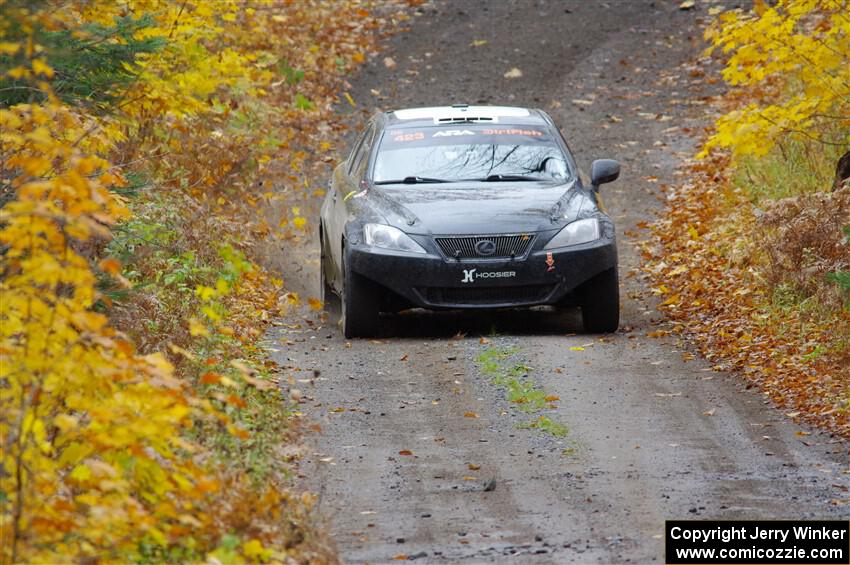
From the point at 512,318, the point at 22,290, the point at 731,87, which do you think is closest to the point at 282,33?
the point at 731,87

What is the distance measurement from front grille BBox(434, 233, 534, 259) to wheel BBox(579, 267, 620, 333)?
2.23 ft

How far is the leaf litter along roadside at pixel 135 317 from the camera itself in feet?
16.3

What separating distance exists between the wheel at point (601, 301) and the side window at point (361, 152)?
2.50 metres

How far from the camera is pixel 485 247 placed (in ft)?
35.1

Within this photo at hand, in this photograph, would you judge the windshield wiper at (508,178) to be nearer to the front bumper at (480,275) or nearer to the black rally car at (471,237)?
the black rally car at (471,237)

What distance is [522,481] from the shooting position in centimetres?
707

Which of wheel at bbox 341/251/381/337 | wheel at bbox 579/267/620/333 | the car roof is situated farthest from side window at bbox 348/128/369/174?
wheel at bbox 579/267/620/333

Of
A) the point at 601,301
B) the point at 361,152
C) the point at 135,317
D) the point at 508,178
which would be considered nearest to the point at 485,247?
the point at 601,301

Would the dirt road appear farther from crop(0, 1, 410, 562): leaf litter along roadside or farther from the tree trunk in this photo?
the tree trunk

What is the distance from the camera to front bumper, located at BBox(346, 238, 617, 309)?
10688mm

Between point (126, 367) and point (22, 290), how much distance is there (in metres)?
0.58

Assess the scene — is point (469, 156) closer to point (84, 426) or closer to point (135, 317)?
point (135, 317)

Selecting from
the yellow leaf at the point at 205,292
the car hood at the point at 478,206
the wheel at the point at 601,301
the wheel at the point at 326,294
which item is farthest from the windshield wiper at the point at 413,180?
the yellow leaf at the point at 205,292

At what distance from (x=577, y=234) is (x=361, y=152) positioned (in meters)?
2.61
